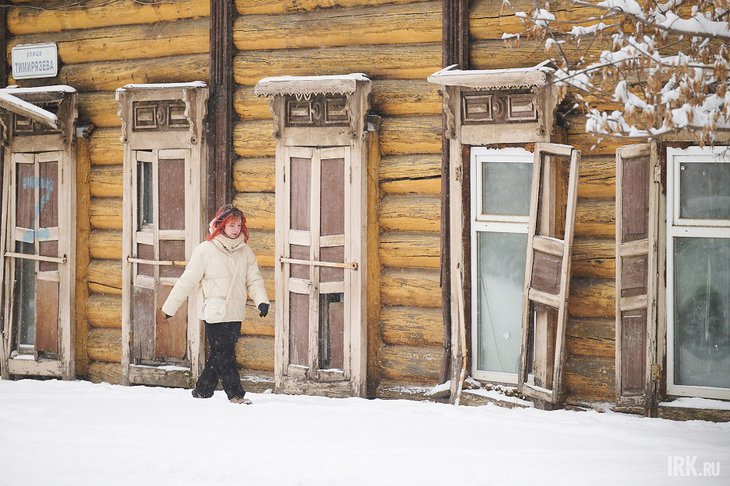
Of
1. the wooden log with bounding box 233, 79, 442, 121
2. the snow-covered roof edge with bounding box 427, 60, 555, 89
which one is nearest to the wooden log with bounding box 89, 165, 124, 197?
the wooden log with bounding box 233, 79, 442, 121

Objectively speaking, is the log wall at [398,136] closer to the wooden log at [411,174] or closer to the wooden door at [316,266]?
the wooden log at [411,174]

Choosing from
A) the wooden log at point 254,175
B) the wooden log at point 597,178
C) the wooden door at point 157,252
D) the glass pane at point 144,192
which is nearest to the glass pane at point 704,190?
the wooden log at point 597,178

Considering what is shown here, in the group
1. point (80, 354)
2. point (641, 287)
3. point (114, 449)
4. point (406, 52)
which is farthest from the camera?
point (80, 354)

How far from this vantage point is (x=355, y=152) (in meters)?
8.93

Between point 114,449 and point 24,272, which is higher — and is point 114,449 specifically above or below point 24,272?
below

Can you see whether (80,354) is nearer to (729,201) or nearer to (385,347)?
(385,347)

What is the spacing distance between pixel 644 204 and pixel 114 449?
409cm

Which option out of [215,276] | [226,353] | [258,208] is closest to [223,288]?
[215,276]

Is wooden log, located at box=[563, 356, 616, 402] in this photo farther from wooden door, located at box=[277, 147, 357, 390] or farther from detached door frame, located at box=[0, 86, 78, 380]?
detached door frame, located at box=[0, 86, 78, 380]

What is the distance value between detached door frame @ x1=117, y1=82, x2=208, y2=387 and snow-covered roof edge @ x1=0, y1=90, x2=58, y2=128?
0.75m

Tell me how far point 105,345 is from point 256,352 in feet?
5.65

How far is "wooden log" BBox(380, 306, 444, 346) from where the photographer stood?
349 inches

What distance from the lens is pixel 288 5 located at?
9.40 meters

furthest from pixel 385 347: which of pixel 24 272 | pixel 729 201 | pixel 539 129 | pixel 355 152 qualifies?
pixel 24 272
